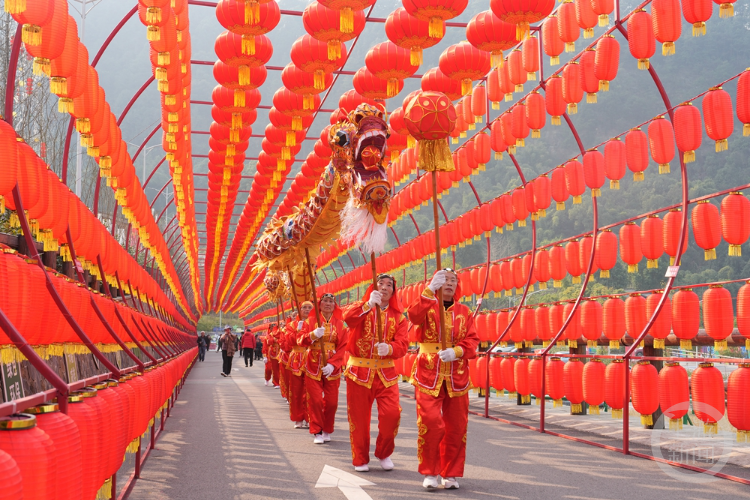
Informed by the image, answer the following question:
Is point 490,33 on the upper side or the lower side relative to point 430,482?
upper

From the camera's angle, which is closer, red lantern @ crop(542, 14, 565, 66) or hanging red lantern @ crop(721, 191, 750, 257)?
hanging red lantern @ crop(721, 191, 750, 257)

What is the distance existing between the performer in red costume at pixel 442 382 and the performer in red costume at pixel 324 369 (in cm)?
278

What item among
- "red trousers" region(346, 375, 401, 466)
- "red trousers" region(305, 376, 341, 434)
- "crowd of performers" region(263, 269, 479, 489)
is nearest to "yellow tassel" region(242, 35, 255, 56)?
"crowd of performers" region(263, 269, 479, 489)

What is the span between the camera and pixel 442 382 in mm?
5941

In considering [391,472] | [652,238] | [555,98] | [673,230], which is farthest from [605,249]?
[391,472]

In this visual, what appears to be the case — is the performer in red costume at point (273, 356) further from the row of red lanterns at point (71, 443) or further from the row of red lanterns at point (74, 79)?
the row of red lanterns at point (71, 443)

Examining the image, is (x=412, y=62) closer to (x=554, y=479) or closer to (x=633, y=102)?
(x=554, y=479)

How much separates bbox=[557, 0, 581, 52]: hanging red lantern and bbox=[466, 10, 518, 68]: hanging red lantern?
686mm

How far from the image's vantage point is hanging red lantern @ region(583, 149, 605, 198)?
9.06m

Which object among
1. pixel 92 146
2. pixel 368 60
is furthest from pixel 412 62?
pixel 92 146

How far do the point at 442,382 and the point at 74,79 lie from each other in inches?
165

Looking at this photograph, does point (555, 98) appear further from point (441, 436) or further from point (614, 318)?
point (441, 436)

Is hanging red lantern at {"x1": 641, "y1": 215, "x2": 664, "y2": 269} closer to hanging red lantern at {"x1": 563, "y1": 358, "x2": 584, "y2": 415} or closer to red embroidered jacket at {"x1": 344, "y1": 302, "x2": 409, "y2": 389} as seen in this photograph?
hanging red lantern at {"x1": 563, "y1": 358, "x2": 584, "y2": 415}

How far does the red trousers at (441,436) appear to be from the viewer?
5.82 m
